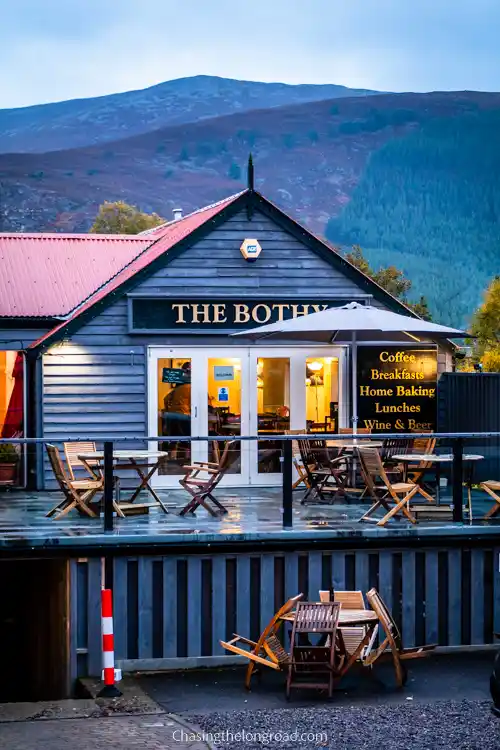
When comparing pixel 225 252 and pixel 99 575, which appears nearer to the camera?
pixel 99 575

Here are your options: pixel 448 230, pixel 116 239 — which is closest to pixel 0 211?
pixel 448 230

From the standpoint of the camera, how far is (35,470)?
12906mm

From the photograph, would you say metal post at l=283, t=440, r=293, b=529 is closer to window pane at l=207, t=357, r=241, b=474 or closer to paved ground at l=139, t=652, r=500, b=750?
paved ground at l=139, t=652, r=500, b=750

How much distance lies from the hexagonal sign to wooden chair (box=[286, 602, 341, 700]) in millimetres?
7142

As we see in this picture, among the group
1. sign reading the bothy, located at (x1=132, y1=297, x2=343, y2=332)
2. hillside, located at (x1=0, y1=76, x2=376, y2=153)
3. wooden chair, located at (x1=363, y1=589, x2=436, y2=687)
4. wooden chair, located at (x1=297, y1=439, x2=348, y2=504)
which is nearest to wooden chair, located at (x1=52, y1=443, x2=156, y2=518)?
wooden chair, located at (x1=297, y1=439, x2=348, y2=504)

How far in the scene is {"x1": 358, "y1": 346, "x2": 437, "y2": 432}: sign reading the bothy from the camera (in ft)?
52.6

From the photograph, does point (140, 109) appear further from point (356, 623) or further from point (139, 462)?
point (356, 623)

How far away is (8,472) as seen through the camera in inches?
505

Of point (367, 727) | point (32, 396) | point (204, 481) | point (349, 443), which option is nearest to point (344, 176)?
point (32, 396)

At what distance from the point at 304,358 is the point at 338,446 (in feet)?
12.2

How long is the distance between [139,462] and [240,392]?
3803 millimetres

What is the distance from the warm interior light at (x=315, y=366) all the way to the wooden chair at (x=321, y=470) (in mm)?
3650

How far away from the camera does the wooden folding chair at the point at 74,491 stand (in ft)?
39.5

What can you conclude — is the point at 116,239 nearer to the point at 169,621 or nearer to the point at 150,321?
the point at 150,321
